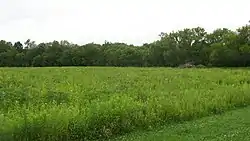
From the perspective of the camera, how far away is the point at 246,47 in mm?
83250

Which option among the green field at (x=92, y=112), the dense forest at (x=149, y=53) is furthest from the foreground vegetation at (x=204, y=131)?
the dense forest at (x=149, y=53)

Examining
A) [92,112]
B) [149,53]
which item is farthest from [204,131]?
[149,53]

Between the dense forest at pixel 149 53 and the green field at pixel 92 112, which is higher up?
the dense forest at pixel 149 53

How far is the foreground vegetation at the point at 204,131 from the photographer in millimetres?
13906

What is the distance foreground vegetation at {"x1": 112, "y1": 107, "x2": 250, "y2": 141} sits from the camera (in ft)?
45.6

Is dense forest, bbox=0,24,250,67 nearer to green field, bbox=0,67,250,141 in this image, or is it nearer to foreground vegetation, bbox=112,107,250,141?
green field, bbox=0,67,250,141

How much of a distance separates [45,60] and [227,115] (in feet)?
307

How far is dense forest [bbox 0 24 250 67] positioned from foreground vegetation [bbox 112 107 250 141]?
72055 mm

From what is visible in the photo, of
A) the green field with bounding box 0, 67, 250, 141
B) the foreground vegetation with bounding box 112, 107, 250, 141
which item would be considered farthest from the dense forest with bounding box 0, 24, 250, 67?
the foreground vegetation with bounding box 112, 107, 250, 141

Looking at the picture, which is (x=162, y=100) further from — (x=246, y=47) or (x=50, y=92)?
(x=246, y=47)

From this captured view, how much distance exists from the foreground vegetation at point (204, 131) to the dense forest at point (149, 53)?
72.1m

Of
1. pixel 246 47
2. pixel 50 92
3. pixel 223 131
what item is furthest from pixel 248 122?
pixel 246 47

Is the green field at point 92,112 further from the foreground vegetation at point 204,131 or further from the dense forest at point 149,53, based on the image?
the dense forest at point 149,53

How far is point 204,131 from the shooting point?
15.1 m
